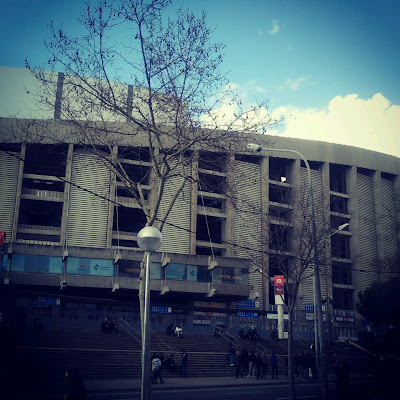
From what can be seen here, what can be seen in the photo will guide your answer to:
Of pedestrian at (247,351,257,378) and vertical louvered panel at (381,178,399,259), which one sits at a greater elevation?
vertical louvered panel at (381,178,399,259)

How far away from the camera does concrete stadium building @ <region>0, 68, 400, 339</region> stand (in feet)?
133

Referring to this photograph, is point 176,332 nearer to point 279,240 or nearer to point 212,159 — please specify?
point 279,240

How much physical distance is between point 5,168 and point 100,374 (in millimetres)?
28735

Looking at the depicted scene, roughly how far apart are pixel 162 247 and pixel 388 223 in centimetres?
3143

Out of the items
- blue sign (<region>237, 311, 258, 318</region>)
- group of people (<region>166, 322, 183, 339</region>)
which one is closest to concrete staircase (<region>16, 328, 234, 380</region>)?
group of people (<region>166, 322, 183, 339</region>)

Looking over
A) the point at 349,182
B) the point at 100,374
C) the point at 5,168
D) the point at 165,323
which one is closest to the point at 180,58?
the point at 100,374

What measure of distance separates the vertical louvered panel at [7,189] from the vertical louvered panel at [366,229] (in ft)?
130

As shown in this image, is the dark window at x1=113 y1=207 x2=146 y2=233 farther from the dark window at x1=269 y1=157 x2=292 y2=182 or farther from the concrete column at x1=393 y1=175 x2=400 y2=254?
the concrete column at x1=393 y1=175 x2=400 y2=254

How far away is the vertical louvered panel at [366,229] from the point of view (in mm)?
57344

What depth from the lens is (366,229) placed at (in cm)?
5988

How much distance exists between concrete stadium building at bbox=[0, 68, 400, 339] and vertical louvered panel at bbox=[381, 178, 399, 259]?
31 centimetres

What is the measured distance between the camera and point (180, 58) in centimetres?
1243

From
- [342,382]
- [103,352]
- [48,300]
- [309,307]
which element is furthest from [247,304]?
[342,382]

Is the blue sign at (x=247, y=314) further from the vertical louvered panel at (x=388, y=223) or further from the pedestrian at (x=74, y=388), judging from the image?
the pedestrian at (x=74, y=388)
